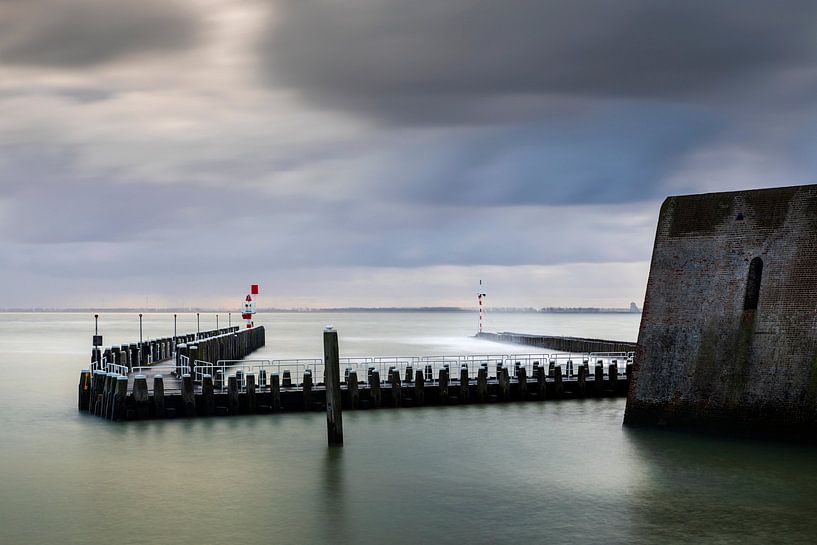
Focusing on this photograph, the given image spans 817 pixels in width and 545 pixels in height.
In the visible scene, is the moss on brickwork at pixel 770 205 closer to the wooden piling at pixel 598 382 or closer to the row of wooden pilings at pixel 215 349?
the wooden piling at pixel 598 382

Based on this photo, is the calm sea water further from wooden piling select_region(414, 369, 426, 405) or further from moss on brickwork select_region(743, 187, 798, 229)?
moss on brickwork select_region(743, 187, 798, 229)

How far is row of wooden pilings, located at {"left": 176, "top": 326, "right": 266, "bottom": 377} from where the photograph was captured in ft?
121

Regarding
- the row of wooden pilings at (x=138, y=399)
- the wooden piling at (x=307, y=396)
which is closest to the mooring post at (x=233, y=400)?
the row of wooden pilings at (x=138, y=399)

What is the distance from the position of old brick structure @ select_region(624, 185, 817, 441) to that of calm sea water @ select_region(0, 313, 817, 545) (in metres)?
0.89

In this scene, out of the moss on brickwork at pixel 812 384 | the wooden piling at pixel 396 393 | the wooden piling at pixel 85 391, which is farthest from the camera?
the wooden piling at pixel 85 391

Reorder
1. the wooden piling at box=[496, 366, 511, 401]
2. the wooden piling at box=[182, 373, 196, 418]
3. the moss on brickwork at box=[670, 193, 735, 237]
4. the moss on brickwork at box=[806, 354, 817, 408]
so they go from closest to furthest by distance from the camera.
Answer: the moss on brickwork at box=[806, 354, 817, 408] < the moss on brickwork at box=[670, 193, 735, 237] < the wooden piling at box=[182, 373, 196, 418] < the wooden piling at box=[496, 366, 511, 401]

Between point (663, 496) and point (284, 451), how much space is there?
10613mm

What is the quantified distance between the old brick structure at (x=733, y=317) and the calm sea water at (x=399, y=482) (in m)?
0.89

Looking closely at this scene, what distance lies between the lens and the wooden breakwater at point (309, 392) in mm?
30750

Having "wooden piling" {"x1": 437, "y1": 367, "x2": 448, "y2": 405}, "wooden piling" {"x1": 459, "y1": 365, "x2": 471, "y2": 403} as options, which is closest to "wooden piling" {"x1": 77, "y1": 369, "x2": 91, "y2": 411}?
"wooden piling" {"x1": 437, "y1": 367, "x2": 448, "y2": 405}

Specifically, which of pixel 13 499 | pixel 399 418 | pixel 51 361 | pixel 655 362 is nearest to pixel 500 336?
pixel 51 361

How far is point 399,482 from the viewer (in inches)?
906

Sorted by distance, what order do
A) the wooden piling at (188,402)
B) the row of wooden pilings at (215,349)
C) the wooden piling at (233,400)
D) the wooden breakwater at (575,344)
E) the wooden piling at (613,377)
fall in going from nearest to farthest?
the wooden piling at (188,402) < the wooden piling at (233,400) < the row of wooden pilings at (215,349) < the wooden piling at (613,377) < the wooden breakwater at (575,344)

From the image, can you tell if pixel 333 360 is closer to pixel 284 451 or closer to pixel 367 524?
pixel 284 451
